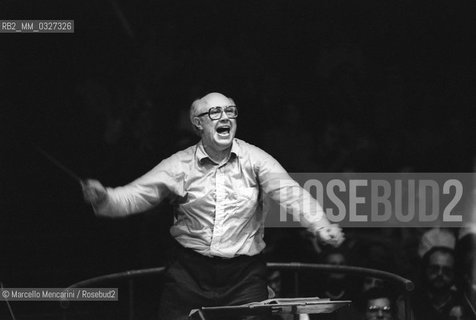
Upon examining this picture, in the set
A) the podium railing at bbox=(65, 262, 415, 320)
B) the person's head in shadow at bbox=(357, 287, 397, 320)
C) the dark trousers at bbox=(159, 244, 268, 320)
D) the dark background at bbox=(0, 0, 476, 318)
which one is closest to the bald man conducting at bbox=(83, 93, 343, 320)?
the dark trousers at bbox=(159, 244, 268, 320)

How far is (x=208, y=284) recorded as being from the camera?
4.89 m

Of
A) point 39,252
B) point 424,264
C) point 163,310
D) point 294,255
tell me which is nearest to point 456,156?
point 424,264

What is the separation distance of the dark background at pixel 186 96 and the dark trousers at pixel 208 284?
815mm

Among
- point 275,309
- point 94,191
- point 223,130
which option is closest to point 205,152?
point 223,130

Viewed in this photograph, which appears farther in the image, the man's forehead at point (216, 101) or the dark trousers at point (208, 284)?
the man's forehead at point (216, 101)

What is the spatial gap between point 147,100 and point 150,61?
0.68 feet

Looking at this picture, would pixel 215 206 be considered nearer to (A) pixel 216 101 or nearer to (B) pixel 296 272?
(A) pixel 216 101

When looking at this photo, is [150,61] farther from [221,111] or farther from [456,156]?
[456,156]

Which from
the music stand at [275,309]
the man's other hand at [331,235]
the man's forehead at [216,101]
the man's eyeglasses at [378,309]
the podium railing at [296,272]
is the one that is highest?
the man's forehead at [216,101]

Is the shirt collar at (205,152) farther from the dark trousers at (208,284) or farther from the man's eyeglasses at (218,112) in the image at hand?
the dark trousers at (208,284)

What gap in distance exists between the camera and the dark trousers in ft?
15.9
